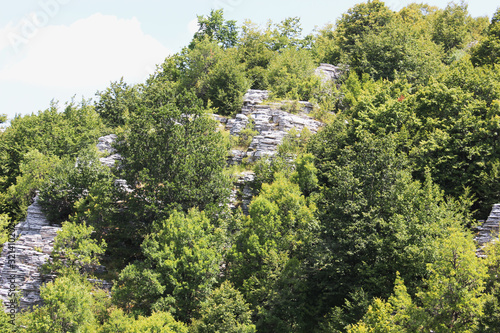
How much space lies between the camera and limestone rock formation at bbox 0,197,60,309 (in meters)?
36.9

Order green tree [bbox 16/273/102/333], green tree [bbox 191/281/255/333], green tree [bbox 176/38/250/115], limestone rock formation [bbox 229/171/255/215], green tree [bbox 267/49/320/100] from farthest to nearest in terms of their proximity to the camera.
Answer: green tree [bbox 176/38/250/115], green tree [bbox 267/49/320/100], limestone rock formation [bbox 229/171/255/215], green tree [bbox 16/273/102/333], green tree [bbox 191/281/255/333]

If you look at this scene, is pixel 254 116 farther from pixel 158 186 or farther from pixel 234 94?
pixel 158 186

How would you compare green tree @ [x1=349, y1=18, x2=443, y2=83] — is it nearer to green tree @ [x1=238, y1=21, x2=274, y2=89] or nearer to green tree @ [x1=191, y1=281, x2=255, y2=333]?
green tree @ [x1=238, y1=21, x2=274, y2=89]

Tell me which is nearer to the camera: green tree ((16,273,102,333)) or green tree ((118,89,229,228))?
green tree ((16,273,102,333))

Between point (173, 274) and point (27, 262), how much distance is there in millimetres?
14701

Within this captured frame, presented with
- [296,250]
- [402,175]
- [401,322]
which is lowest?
[401,322]

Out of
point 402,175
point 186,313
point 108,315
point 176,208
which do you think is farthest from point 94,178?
point 402,175

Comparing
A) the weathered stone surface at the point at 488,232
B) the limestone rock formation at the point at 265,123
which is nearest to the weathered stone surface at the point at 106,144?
the limestone rock formation at the point at 265,123

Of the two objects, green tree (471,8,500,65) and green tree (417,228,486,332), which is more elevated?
green tree (471,8,500,65)

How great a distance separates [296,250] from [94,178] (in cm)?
2057

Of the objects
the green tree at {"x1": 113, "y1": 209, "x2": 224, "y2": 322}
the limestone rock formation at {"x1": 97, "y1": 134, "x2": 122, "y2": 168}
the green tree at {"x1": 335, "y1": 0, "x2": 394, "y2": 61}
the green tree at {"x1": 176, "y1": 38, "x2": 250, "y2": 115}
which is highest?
the green tree at {"x1": 335, "y1": 0, "x2": 394, "y2": 61}

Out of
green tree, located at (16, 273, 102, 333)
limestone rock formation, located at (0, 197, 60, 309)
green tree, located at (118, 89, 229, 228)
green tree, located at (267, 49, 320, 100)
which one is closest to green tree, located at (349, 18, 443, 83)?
green tree, located at (267, 49, 320, 100)

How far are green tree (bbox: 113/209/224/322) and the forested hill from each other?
0.44ft

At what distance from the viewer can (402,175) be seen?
3172cm
